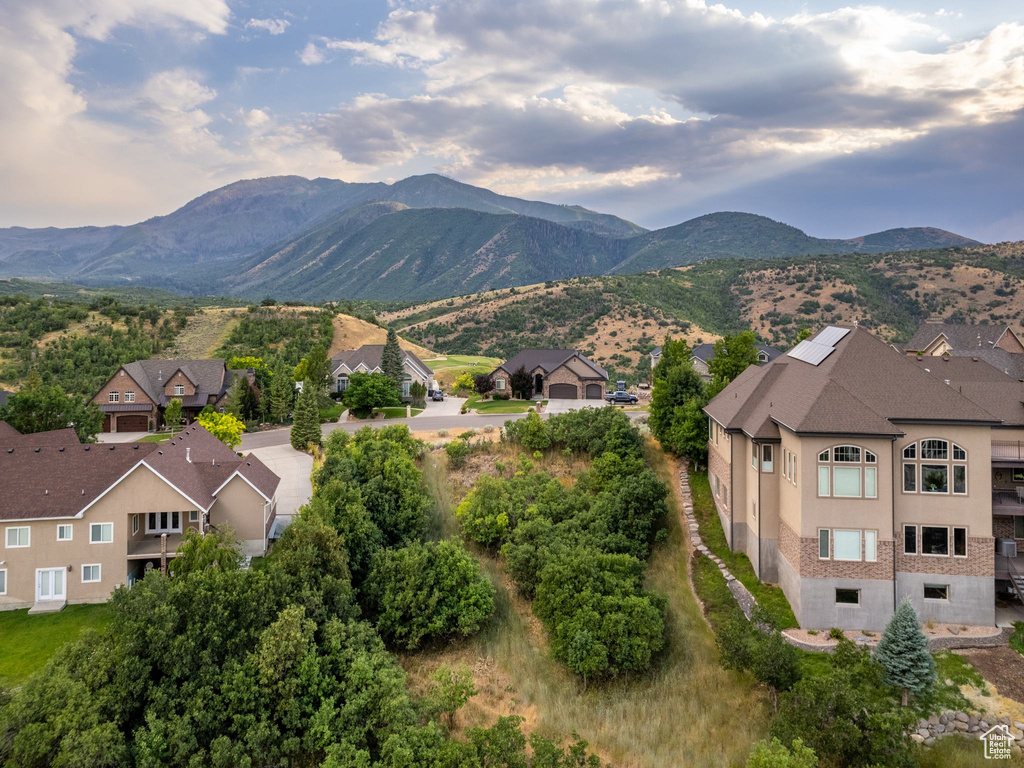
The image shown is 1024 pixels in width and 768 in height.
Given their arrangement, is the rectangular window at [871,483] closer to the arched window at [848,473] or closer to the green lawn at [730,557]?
the arched window at [848,473]

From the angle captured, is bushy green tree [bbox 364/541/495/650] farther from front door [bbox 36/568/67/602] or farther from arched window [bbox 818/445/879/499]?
arched window [bbox 818/445/879/499]

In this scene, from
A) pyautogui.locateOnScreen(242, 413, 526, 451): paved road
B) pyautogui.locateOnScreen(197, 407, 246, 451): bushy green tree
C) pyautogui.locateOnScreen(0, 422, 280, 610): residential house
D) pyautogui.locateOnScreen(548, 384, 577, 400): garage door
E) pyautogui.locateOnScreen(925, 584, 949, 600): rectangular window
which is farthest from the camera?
pyautogui.locateOnScreen(548, 384, 577, 400): garage door

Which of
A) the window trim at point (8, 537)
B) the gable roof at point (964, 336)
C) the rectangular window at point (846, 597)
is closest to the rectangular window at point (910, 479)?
the rectangular window at point (846, 597)

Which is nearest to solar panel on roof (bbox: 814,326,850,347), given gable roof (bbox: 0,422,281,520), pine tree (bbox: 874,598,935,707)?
pine tree (bbox: 874,598,935,707)

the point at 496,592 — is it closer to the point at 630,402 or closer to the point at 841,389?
the point at 841,389

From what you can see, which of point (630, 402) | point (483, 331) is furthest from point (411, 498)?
point (483, 331)

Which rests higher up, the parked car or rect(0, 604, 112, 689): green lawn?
the parked car
